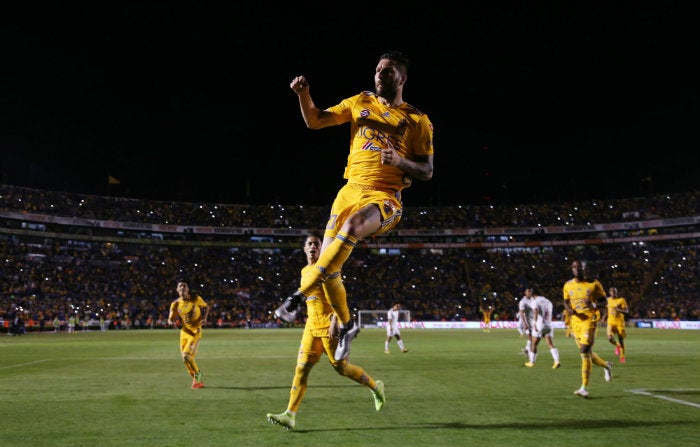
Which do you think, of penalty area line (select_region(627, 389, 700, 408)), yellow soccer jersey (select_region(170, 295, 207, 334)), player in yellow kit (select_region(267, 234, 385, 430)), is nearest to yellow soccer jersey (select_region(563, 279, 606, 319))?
penalty area line (select_region(627, 389, 700, 408))

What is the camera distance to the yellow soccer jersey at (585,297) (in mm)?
12617

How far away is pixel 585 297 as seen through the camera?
41.8 feet

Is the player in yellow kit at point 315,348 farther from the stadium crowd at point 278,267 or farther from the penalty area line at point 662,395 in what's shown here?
the stadium crowd at point 278,267

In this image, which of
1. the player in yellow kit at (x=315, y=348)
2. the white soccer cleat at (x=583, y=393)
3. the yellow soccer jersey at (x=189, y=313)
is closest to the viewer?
the player in yellow kit at (x=315, y=348)

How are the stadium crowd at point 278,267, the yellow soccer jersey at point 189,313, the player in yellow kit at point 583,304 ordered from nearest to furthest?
Result: the player in yellow kit at point 583,304, the yellow soccer jersey at point 189,313, the stadium crowd at point 278,267

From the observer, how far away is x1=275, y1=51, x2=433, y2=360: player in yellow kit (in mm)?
5758

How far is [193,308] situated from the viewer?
14.3 m

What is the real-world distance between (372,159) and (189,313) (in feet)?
31.4

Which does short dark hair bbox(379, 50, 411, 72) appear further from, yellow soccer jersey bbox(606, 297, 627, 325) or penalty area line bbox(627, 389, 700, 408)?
yellow soccer jersey bbox(606, 297, 627, 325)

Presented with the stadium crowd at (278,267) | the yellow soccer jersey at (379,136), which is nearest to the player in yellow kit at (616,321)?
the yellow soccer jersey at (379,136)

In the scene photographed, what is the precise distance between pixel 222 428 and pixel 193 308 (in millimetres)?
6820

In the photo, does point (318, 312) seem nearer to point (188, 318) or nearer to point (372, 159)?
point (372, 159)

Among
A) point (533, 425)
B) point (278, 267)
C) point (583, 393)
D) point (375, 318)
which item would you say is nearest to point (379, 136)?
point (533, 425)

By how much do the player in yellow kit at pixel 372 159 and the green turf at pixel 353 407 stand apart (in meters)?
2.59
